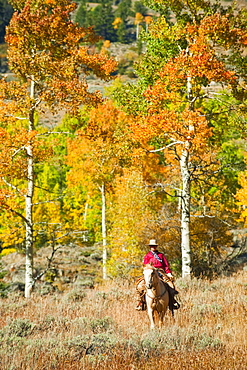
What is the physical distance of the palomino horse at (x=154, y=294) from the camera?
28.4 feet

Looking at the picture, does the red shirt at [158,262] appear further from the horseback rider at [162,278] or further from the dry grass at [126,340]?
the dry grass at [126,340]

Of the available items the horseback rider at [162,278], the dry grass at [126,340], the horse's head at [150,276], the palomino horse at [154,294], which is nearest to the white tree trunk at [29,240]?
the dry grass at [126,340]

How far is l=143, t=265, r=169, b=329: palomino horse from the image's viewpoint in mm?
8645

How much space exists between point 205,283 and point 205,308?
141 inches

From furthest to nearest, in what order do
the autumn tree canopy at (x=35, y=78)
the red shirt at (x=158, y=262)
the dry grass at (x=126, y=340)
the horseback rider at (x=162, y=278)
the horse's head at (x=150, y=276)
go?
the autumn tree canopy at (x=35, y=78) → the red shirt at (x=158, y=262) → the horseback rider at (x=162, y=278) → the horse's head at (x=150, y=276) → the dry grass at (x=126, y=340)

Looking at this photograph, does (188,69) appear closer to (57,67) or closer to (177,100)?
(177,100)

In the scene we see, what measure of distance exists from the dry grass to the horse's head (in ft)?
2.95

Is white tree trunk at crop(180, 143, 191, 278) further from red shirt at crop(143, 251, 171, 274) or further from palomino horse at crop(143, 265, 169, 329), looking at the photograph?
palomino horse at crop(143, 265, 169, 329)

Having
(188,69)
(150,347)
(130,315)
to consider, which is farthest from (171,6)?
(150,347)

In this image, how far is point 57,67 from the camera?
45.1ft

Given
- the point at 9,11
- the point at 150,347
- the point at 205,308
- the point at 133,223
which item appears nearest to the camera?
the point at 150,347

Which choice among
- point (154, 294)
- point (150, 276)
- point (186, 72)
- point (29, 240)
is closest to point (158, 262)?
point (154, 294)

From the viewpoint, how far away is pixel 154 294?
8.88m

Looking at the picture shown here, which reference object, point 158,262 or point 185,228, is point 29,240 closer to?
point 185,228
